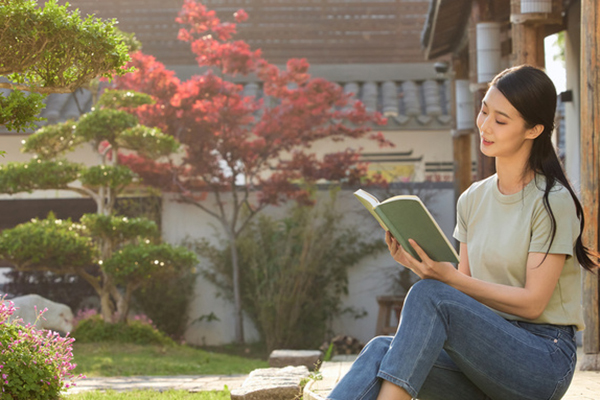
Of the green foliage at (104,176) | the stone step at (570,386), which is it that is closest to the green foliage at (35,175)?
the green foliage at (104,176)

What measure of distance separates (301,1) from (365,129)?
10.2ft

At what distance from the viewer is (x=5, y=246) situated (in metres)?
6.80

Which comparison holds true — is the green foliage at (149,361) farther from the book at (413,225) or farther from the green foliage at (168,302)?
the book at (413,225)

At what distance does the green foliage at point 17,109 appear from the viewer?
3.19m

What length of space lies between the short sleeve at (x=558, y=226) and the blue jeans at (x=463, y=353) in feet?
0.71

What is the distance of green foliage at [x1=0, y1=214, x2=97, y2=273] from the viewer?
6.83 meters

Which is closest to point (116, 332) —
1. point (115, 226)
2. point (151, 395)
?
point (115, 226)

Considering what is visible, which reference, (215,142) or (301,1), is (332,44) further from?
(215,142)

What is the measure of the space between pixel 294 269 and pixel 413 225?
6.24 meters

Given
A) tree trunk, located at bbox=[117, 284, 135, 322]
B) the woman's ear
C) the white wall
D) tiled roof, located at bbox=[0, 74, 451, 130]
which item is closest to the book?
the woman's ear

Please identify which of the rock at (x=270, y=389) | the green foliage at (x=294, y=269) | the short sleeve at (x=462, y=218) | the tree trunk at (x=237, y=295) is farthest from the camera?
→ the tree trunk at (x=237, y=295)

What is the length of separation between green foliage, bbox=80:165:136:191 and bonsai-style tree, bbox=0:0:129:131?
358cm

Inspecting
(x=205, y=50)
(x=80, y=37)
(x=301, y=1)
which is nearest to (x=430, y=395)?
(x=80, y=37)

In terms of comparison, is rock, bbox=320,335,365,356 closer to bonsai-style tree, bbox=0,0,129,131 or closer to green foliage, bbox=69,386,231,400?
green foliage, bbox=69,386,231,400
